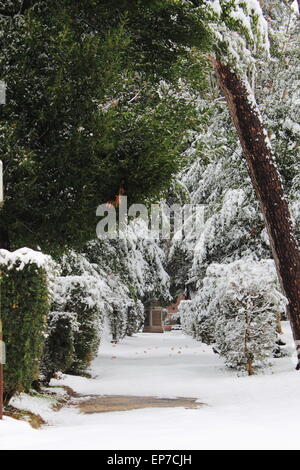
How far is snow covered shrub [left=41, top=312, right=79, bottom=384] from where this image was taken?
484 inches

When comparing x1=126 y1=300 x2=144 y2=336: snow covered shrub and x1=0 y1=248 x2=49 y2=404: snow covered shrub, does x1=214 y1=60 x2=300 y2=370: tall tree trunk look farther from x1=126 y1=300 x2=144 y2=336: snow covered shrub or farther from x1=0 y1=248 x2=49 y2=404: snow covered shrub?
x1=126 y1=300 x2=144 y2=336: snow covered shrub

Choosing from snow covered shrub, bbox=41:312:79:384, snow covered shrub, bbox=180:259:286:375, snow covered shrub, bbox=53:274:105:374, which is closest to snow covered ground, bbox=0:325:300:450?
snow covered shrub, bbox=180:259:286:375

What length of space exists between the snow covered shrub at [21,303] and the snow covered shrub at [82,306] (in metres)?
5.15

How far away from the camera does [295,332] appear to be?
12062 mm

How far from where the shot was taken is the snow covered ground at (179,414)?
18.8 ft

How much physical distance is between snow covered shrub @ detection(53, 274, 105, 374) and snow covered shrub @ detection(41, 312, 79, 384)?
0.56m

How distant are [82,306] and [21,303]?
6834 millimetres

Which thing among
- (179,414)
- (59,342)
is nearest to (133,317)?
(59,342)

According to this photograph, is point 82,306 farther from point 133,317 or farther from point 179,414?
point 133,317

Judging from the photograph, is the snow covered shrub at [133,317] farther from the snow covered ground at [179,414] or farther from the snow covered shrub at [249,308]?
the snow covered shrub at [249,308]

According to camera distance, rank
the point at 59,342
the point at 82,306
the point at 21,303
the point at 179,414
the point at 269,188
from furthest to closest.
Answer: the point at 82,306, the point at 59,342, the point at 269,188, the point at 179,414, the point at 21,303

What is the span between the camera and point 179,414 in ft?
28.4
